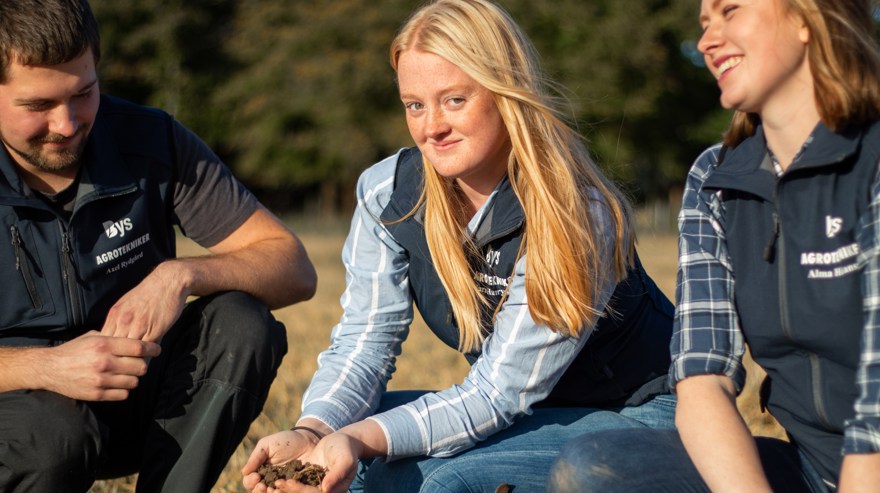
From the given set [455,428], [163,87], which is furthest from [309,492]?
[163,87]

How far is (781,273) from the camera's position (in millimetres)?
2664

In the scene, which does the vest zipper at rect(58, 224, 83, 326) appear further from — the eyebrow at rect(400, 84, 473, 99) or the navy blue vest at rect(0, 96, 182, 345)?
the eyebrow at rect(400, 84, 473, 99)

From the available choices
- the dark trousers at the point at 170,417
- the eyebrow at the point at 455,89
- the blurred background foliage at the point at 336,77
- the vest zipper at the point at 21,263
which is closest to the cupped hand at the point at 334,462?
the dark trousers at the point at 170,417

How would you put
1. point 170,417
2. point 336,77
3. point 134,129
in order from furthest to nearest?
point 336,77, point 134,129, point 170,417

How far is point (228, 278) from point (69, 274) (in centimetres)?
51

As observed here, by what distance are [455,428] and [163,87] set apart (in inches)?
1136

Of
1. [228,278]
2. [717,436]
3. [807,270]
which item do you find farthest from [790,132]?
[228,278]

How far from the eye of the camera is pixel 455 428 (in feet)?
10.3

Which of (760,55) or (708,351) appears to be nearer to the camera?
(760,55)

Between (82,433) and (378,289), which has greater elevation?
(378,289)

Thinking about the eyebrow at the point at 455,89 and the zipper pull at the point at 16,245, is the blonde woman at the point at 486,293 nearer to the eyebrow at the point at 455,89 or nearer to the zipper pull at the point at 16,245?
the eyebrow at the point at 455,89

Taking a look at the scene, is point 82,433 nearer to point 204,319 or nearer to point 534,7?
point 204,319

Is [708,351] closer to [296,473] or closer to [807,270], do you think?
[807,270]

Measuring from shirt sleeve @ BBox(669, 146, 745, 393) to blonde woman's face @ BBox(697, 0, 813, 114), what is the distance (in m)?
0.29
